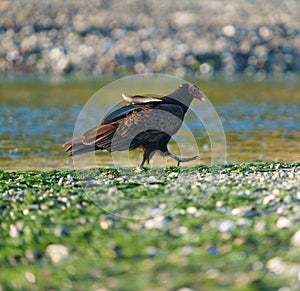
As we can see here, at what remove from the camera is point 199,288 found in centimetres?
894

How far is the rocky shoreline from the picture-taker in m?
59.8

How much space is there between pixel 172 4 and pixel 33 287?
63718mm

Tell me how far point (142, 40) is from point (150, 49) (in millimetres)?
Answer: 1954

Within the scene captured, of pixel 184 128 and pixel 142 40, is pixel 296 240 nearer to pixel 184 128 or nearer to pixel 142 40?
pixel 184 128

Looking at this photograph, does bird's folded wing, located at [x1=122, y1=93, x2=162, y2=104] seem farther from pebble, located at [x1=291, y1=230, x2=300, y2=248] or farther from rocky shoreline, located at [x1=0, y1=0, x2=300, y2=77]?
rocky shoreline, located at [x1=0, y1=0, x2=300, y2=77]

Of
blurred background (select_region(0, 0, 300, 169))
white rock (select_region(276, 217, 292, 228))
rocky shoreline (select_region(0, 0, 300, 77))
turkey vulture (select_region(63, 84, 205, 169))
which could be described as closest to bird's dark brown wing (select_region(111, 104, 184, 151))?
turkey vulture (select_region(63, 84, 205, 169))

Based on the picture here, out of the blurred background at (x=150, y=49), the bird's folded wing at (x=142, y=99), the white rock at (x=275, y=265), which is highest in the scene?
the blurred background at (x=150, y=49)

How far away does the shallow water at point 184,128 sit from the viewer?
973 inches

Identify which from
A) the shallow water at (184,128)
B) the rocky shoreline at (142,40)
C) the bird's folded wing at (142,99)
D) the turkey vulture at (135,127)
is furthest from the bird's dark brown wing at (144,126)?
the rocky shoreline at (142,40)

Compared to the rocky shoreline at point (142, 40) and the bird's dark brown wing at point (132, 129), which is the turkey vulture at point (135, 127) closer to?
the bird's dark brown wing at point (132, 129)

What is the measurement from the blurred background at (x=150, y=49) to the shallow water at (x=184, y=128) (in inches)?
6.1

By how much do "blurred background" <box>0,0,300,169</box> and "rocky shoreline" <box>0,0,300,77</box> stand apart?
0.26 ft

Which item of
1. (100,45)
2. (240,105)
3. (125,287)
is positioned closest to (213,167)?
(125,287)

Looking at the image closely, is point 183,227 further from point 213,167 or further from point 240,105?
point 240,105
